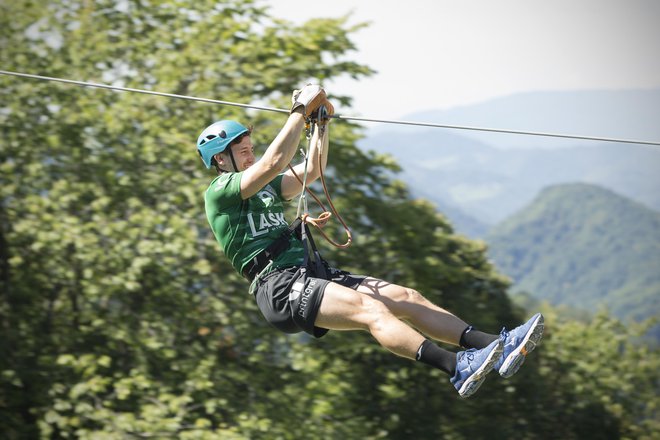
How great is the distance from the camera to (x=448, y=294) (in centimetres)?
805

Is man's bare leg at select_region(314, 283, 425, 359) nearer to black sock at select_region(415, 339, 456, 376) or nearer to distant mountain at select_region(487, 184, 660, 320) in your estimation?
black sock at select_region(415, 339, 456, 376)

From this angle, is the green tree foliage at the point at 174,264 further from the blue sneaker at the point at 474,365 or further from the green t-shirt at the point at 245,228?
the blue sneaker at the point at 474,365

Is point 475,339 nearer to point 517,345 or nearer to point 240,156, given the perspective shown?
point 517,345

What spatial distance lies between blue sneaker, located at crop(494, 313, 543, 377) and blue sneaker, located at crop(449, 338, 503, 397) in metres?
0.05

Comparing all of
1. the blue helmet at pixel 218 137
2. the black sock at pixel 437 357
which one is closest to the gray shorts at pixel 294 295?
the black sock at pixel 437 357

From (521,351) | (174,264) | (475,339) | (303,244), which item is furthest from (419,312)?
(174,264)

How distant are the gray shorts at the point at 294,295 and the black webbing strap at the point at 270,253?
7 centimetres

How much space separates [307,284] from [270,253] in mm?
340

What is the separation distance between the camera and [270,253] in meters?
4.20

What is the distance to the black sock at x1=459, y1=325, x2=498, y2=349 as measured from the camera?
12.5 feet

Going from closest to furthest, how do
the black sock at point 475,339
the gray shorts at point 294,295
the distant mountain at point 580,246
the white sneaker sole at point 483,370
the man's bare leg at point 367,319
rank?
the white sneaker sole at point 483,370 → the man's bare leg at point 367,319 → the black sock at point 475,339 → the gray shorts at point 294,295 → the distant mountain at point 580,246

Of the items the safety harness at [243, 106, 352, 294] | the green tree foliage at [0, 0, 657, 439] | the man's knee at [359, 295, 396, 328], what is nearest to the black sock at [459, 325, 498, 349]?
the man's knee at [359, 295, 396, 328]

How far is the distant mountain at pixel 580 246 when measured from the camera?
5640 inches

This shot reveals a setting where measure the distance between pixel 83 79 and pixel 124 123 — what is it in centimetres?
90
